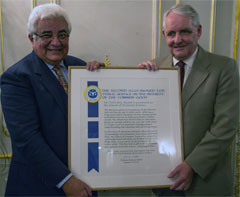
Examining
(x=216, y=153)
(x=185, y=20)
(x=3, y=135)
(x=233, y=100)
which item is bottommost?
(x=3, y=135)

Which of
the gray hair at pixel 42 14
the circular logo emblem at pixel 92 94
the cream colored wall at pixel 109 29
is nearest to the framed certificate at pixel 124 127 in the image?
the circular logo emblem at pixel 92 94

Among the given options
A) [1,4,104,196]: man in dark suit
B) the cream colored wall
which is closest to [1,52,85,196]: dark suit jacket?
[1,4,104,196]: man in dark suit

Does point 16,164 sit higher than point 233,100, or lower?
lower

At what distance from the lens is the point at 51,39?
4.42ft

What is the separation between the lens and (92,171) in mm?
1320

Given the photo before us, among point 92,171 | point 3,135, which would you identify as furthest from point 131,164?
point 3,135

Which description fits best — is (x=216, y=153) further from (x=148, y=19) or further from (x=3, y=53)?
(x=3, y=53)

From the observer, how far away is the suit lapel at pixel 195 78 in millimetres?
1399

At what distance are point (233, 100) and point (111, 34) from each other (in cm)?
144

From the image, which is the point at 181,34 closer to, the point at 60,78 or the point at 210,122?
the point at 210,122

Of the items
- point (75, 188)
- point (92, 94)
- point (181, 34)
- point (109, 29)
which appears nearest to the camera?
point (75, 188)

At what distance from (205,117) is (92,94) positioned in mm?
768

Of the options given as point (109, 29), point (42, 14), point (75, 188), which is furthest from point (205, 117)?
point (109, 29)

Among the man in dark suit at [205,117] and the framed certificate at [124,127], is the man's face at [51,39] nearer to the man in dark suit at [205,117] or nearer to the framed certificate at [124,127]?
the framed certificate at [124,127]
